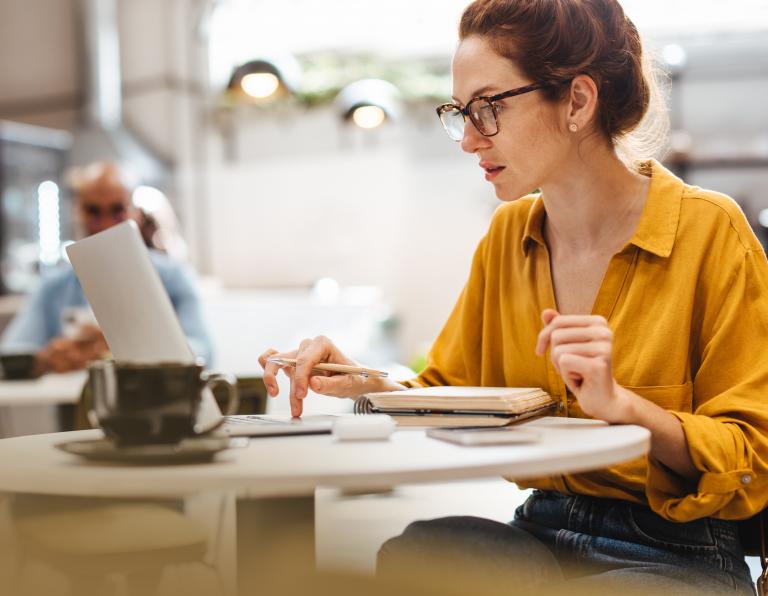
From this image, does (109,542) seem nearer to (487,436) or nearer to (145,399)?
(145,399)

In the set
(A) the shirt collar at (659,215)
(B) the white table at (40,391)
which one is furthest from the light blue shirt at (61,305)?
(A) the shirt collar at (659,215)

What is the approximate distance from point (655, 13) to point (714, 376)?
24.7 feet

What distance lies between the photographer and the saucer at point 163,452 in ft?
3.10

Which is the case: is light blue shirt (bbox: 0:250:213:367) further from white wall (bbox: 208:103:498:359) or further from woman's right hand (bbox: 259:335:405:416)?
white wall (bbox: 208:103:498:359)

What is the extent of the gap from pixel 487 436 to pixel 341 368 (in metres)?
0.36

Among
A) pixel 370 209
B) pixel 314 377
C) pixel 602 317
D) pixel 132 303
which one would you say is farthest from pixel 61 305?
pixel 370 209

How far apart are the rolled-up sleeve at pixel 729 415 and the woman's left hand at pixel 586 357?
0.45 feet

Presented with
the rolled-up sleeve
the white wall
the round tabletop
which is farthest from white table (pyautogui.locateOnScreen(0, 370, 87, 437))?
the white wall

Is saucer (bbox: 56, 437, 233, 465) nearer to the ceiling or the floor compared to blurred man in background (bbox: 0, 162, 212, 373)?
nearer to the floor

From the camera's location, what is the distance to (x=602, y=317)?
3.76 feet

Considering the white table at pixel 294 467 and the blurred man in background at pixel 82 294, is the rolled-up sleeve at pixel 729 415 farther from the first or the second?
the blurred man in background at pixel 82 294

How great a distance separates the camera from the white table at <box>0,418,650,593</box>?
0.85 metres

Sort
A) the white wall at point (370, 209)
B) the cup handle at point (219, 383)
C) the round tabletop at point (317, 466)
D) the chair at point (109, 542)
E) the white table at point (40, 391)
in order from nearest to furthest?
the round tabletop at point (317, 466)
the cup handle at point (219, 383)
the chair at point (109, 542)
the white table at point (40, 391)
the white wall at point (370, 209)

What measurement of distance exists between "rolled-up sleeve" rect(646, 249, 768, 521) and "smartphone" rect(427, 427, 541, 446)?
0.79 ft
